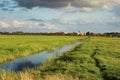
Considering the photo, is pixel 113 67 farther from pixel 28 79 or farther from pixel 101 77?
pixel 28 79

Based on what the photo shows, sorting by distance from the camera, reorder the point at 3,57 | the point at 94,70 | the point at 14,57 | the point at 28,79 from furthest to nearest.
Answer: the point at 14,57
the point at 3,57
the point at 94,70
the point at 28,79

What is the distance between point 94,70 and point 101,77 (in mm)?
2130

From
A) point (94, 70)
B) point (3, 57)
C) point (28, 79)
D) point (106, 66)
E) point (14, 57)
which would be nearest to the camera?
point (28, 79)

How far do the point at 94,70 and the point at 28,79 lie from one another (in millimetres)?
8505

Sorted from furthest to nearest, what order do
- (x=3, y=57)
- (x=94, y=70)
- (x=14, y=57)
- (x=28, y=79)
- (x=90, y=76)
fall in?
(x=14, y=57), (x=3, y=57), (x=94, y=70), (x=90, y=76), (x=28, y=79)

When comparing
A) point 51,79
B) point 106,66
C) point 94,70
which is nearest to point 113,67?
point 106,66

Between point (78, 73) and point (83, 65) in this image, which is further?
point (83, 65)

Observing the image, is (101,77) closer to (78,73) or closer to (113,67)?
(78,73)

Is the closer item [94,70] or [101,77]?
[101,77]

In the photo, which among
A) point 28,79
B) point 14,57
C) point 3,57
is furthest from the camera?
point 14,57

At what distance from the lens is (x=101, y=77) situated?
2141 centimetres

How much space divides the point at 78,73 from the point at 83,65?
147 inches

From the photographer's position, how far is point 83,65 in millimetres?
25844

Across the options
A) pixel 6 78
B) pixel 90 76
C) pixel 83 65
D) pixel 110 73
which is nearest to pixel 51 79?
pixel 6 78
